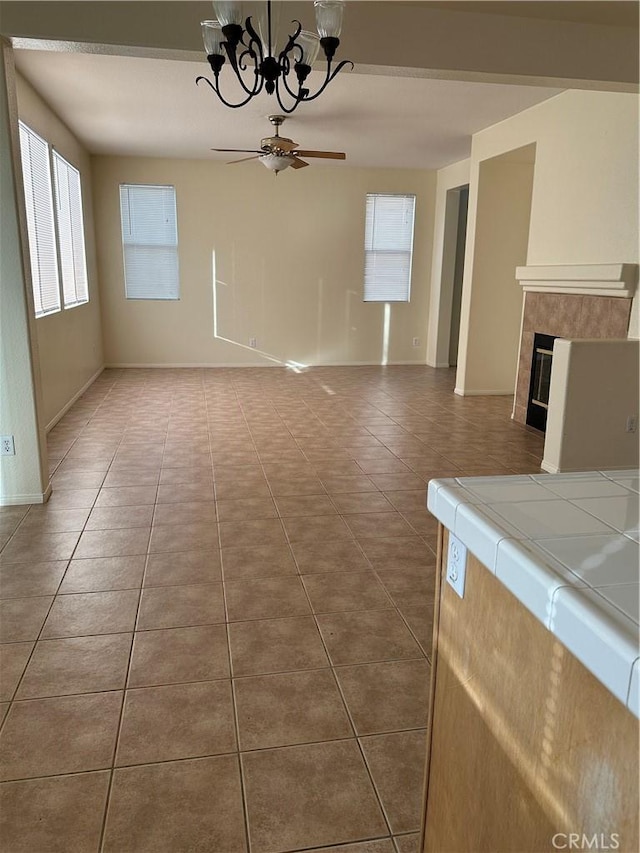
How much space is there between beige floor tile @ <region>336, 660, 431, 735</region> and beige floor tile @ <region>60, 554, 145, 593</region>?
1106 millimetres

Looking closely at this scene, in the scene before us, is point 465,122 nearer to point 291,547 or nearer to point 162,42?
point 162,42

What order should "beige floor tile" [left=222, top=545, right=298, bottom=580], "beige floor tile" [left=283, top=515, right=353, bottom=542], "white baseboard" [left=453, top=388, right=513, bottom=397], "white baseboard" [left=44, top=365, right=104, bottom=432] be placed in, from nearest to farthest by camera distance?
1. "beige floor tile" [left=222, top=545, right=298, bottom=580]
2. "beige floor tile" [left=283, top=515, right=353, bottom=542]
3. "white baseboard" [left=44, top=365, right=104, bottom=432]
4. "white baseboard" [left=453, top=388, right=513, bottom=397]

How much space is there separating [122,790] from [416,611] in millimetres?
1275

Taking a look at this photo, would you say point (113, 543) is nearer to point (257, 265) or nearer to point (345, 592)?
point (345, 592)

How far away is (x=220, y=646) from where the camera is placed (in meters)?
2.22

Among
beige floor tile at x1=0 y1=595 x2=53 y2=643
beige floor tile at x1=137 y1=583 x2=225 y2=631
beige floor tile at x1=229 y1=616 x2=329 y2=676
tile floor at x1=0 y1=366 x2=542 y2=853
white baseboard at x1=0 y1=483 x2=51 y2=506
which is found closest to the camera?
tile floor at x1=0 y1=366 x2=542 y2=853

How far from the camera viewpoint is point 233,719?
6.08 ft

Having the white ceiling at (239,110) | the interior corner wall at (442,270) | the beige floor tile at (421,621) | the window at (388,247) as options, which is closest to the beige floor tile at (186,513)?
the beige floor tile at (421,621)

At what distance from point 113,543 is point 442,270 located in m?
6.74

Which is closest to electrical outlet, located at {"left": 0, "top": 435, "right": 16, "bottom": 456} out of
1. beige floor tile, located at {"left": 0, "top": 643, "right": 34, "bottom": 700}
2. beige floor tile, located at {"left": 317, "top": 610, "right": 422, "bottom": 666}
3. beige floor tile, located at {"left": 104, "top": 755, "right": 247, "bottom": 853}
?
beige floor tile, located at {"left": 0, "top": 643, "right": 34, "bottom": 700}

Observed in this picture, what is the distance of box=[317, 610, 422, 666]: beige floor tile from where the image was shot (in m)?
2.17

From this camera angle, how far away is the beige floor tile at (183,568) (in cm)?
269

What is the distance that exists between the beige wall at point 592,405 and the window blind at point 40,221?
384 cm
